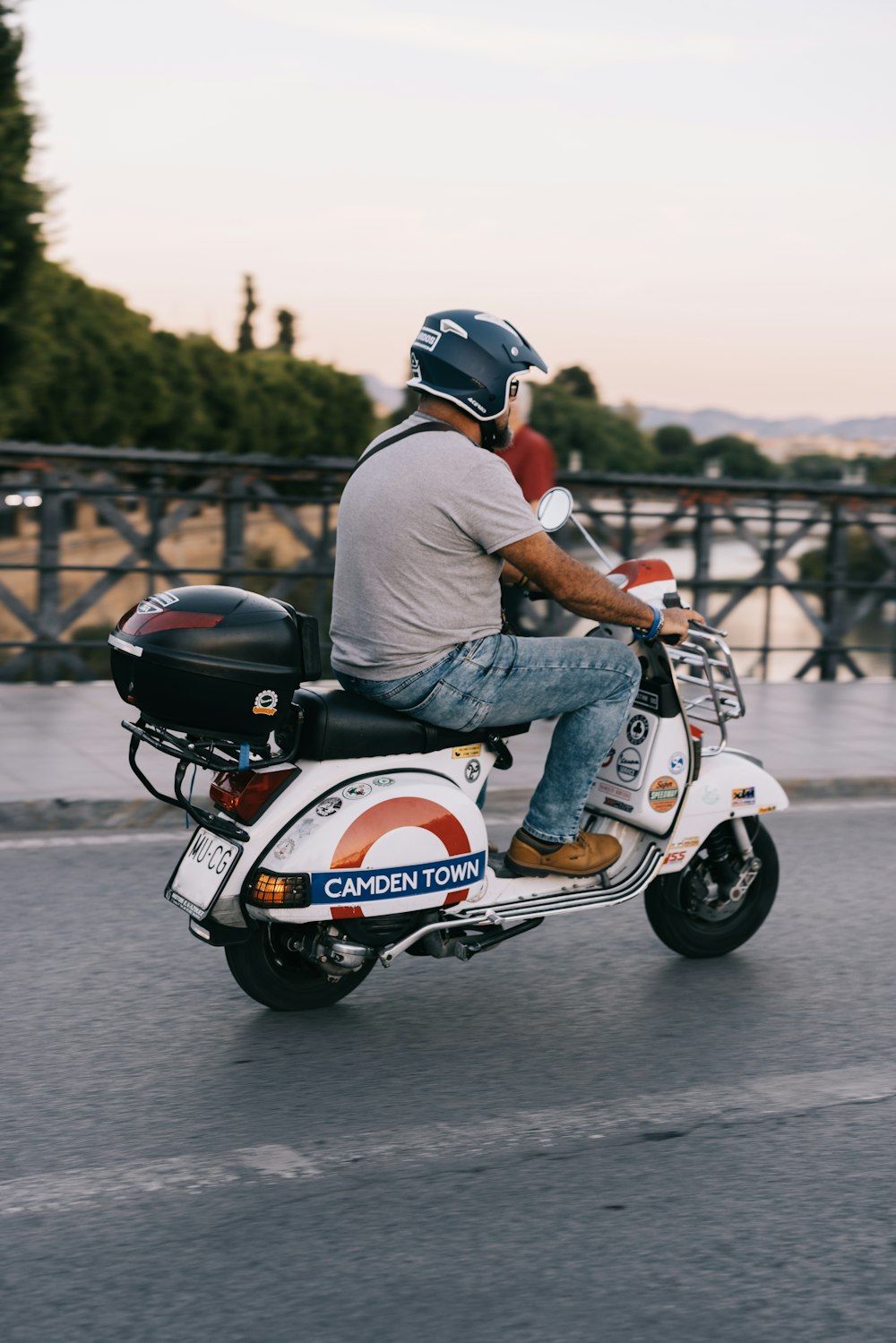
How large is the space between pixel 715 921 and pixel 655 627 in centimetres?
111

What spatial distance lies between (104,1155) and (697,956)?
221 centimetres

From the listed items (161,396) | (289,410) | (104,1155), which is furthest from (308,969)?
(289,410)

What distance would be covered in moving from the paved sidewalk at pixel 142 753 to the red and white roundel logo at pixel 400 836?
9.87 feet

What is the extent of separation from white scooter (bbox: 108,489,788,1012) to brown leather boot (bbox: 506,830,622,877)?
0.10 ft

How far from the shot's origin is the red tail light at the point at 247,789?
4.29 metres

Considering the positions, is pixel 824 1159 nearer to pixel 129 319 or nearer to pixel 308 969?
pixel 308 969

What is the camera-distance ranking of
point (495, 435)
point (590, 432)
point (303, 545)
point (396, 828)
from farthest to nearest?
1. point (590, 432)
2. point (303, 545)
3. point (495, 435)
4. point (396, 828)

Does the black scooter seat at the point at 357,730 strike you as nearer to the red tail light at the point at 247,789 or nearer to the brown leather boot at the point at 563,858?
the red tail light at the point at 247,789

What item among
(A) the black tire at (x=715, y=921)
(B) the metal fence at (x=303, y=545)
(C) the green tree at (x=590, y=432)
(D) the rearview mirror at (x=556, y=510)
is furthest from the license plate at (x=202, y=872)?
(C) the green tree at (x=590, y=432)

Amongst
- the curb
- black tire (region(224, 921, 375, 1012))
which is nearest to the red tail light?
black tire (region(224, 921, 375, 1012))

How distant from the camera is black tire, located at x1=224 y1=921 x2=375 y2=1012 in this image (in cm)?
452

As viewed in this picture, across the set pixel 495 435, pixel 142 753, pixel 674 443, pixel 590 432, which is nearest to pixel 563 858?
pixel 495 435

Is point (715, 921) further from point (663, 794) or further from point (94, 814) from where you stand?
point (94, 814)

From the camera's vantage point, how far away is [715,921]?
526cm
